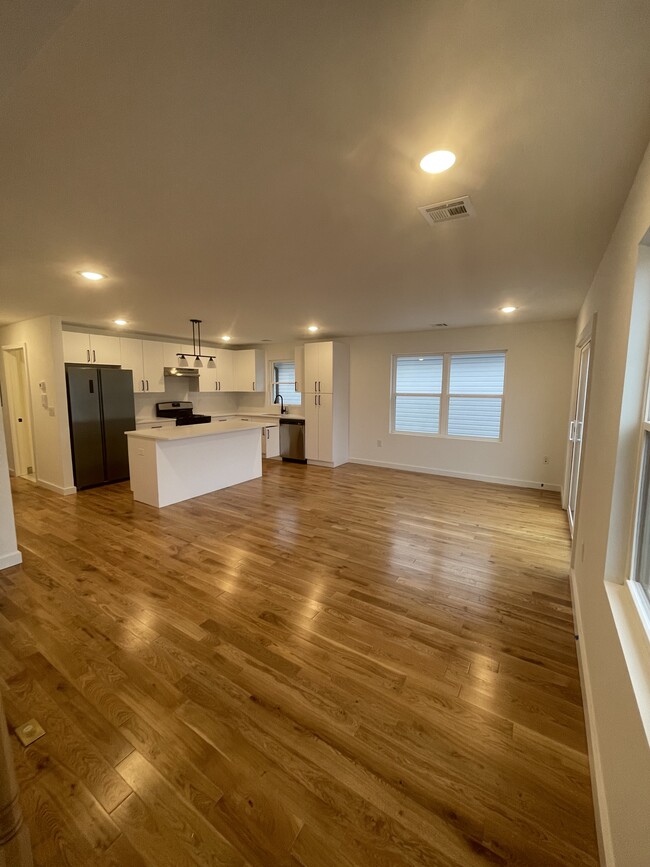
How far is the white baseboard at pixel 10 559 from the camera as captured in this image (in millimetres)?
2811

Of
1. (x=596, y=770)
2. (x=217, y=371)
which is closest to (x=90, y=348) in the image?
(x=217, y=371)

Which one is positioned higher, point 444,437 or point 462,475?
point 444,437

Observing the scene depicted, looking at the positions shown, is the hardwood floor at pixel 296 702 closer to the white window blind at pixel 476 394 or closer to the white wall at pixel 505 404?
the white wall at pixel 505 404

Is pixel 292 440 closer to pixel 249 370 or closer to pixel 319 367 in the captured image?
pixel 319 367

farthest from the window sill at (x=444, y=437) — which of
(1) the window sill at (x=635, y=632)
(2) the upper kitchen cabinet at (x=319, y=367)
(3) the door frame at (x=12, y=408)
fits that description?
(3) the door frame at (x=12, y=408)

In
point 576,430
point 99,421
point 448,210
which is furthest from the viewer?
point 99,421

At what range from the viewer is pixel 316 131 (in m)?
1.28

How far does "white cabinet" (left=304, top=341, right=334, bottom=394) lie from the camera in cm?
627

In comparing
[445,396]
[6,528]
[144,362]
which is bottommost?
[6,528]

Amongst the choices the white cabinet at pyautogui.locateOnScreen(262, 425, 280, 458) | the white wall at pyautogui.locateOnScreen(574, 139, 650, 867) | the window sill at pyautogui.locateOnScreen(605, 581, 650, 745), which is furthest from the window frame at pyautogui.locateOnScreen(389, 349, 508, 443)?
the window sill at pyautogui.locateOnScreen(605, 581, 650, 745)

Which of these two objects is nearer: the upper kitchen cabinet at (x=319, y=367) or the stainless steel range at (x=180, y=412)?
the upper kitchen cabinet at (x=319, y=367)

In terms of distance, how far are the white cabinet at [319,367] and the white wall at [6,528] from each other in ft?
14.6

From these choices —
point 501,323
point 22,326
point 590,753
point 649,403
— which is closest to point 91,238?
point 649,403

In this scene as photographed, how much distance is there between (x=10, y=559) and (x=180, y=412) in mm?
4293
